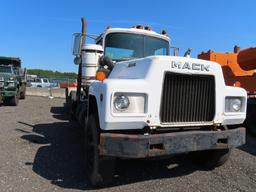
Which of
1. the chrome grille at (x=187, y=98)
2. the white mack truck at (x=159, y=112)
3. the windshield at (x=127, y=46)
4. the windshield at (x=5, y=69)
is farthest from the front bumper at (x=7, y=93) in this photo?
the chrome grille at (x=187, y=98)

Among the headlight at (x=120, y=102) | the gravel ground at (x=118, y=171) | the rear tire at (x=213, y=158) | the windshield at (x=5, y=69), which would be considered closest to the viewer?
the headlight at (x=120, y=102)

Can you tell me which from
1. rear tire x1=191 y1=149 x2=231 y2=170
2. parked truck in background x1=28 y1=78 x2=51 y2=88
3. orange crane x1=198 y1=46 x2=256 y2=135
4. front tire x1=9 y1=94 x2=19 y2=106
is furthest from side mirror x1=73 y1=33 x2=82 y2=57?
parked truck in background x1=28 y1=78 x2=51 y2=88

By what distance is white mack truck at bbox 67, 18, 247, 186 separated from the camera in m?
4.37

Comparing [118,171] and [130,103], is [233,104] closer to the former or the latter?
[130,103]

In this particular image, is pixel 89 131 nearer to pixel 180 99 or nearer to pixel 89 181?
pixel 89 181

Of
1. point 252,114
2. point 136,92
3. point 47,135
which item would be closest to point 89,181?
point 136,92

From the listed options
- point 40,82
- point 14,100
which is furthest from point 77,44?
point 40,82

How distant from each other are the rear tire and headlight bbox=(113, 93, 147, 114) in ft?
6.19

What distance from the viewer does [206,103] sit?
4.88 meters

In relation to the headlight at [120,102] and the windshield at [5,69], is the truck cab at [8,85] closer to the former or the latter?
the windshield at [5,69]

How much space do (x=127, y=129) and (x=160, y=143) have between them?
479mm

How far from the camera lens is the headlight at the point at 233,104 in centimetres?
515

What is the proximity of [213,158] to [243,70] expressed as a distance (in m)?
5.68

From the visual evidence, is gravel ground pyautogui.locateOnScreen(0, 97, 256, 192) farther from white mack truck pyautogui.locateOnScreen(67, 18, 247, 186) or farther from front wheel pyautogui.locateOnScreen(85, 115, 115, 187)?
white mack truck pyautogui.locateOnScreen(67, 18, 247, 186)
